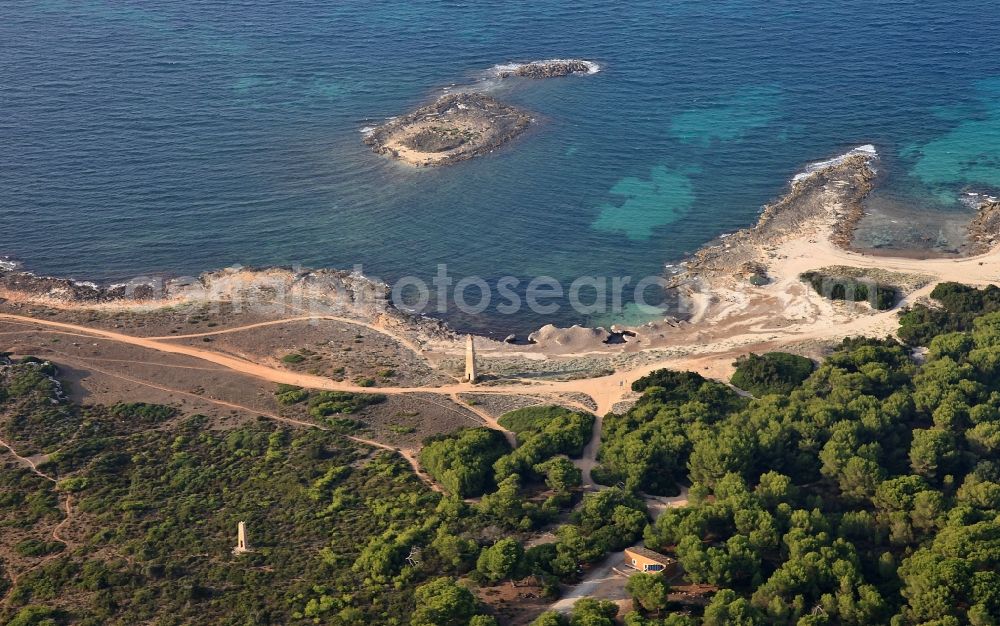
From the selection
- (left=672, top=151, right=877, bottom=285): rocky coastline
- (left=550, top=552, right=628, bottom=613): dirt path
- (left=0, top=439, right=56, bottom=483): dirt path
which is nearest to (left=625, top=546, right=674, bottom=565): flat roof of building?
(left=550, top=552, right=628, bottom=613): dirt path

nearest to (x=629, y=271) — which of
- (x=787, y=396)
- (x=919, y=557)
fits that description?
(x=787, y=396)

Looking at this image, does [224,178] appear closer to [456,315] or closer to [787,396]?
[456,315]

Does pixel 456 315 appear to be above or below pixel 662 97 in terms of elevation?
below

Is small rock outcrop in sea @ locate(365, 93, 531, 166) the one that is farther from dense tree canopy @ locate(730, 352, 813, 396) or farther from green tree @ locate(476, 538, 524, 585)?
green tree @ locate(476, 538, 524, 585)

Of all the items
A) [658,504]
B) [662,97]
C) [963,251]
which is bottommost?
[658,504]

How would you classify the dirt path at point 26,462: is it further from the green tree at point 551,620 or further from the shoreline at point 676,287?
the green tree at point 551,620

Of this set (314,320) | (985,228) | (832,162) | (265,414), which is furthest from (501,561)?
(832,162)
